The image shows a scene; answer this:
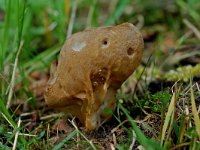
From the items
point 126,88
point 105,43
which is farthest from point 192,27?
point 105,43

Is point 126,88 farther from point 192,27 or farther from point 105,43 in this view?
point 192,27

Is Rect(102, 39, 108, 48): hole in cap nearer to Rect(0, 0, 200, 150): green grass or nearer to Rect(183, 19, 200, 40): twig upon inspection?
Rect(0, 0, 200, 150): green grass

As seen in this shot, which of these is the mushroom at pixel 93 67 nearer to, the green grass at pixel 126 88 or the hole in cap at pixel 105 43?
the hole in cap at pixel 105 43

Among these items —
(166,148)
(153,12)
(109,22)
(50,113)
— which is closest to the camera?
(166,148)

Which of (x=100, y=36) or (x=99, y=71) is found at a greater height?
(x=100, y=36)

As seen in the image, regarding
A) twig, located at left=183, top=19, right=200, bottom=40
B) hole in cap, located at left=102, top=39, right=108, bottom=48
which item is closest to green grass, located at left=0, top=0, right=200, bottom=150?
twig, located at left=183, top=19, right=200, bottom=40

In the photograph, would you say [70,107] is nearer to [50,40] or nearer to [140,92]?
[140,92]

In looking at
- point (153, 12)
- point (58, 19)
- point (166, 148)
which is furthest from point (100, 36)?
point (153, 12)
